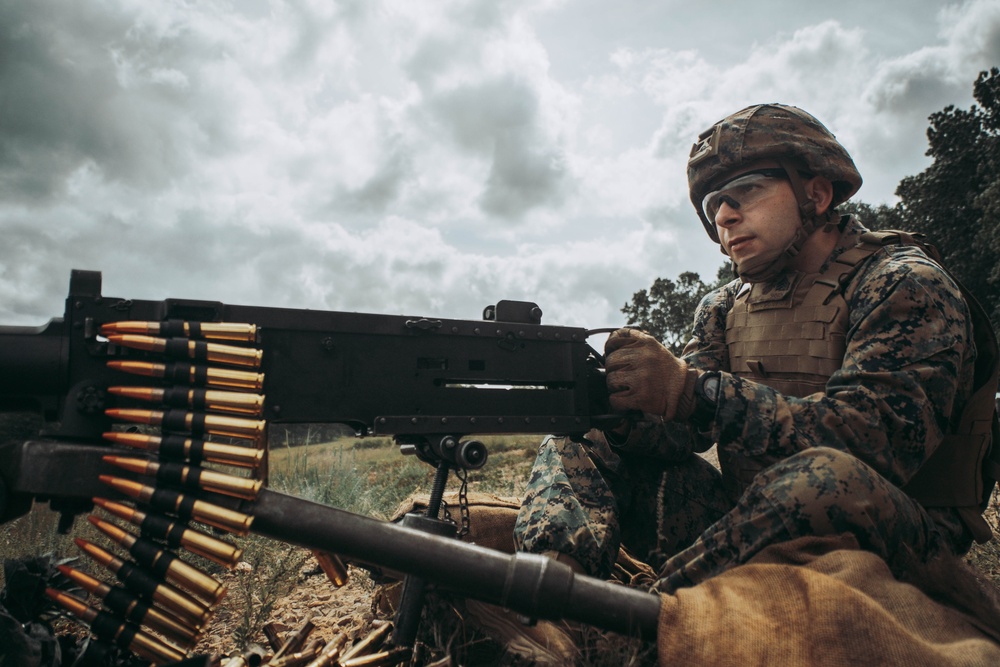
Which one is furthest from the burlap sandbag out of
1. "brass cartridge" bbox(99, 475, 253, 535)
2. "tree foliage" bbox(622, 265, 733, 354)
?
"tree foliage" bbox(622, 265, 733, 354)

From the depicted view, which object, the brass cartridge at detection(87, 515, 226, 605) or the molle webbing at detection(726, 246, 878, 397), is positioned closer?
the brass cartridge at detection(87, 515, 226, 605)

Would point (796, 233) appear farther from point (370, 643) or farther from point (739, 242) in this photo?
point (370, 643)

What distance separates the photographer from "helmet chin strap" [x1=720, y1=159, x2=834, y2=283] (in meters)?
3.57

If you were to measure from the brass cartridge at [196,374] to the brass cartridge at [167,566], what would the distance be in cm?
52

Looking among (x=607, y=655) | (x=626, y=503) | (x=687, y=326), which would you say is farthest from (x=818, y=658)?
(x=687, y=326)

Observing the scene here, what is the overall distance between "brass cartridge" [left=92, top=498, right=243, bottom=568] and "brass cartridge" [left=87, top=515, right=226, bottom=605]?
0.14ft

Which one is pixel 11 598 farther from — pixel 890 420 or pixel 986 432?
pixel 986 432

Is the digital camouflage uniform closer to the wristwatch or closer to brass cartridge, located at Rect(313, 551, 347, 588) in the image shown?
the wristwatch

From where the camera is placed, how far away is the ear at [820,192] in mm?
3631

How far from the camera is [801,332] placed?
11.3ft

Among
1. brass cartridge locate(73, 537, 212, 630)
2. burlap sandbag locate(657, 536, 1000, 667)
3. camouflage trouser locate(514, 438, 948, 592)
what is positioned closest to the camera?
burlap sandbag locate(657, 536, 1000, 667)

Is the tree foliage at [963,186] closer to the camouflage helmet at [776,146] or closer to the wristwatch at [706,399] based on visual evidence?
the camouflage helmet at [776,146]

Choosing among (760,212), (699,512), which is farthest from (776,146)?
(699,512)

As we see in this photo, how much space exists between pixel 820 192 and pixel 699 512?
184cm
